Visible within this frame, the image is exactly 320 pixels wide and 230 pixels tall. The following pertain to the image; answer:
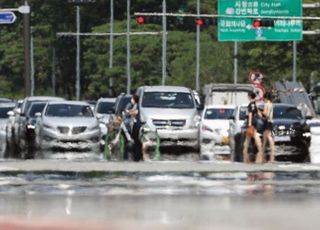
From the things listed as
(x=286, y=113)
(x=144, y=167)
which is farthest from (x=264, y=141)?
(x=144, y=167)

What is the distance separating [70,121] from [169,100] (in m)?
3.15

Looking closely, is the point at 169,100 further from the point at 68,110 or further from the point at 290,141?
the point at 290,141

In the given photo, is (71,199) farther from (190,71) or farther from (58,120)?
(190,71)

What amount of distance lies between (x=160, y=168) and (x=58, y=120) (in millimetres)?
10218

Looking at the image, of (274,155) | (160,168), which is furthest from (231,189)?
(274,155)

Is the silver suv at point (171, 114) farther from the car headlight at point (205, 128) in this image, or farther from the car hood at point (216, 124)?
the car hood at point (216, 124)

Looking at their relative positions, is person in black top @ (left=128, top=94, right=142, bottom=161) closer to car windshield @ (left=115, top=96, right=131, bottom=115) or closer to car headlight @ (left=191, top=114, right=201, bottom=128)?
car windshield @ (left=115, top=96, right=131, bottom=115)

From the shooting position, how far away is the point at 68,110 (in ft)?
120

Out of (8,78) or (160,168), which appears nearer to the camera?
(160,168)

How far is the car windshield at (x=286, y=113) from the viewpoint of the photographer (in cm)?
3441

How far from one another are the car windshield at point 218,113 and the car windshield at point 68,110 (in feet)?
11.9

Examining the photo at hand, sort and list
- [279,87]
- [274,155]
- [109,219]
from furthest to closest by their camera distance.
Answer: [279,87]
[274,155]
[109,219]

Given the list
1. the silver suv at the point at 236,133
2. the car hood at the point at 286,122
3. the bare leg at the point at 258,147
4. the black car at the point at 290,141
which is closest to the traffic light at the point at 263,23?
the silver suv at the point at 236,133

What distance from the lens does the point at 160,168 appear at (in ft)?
83.9
